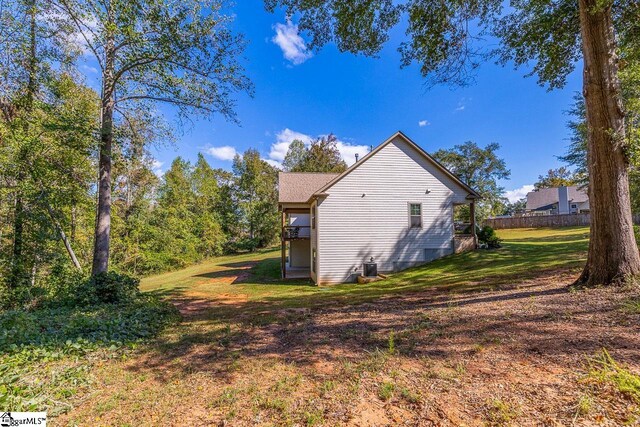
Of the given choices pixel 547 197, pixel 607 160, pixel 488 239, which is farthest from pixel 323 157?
pixel 547 197

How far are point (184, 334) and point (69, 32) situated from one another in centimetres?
1079

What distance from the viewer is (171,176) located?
1248 inches

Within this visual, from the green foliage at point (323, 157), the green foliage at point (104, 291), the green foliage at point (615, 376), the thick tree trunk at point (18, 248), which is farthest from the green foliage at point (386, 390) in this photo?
the green foliage at point (323, 157)

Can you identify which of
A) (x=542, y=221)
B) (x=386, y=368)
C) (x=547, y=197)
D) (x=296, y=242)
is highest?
(x=547, y=197)

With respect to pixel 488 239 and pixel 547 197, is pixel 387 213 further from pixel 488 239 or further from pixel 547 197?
pixel 547 197

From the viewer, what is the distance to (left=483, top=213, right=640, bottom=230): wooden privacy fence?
31344 mm

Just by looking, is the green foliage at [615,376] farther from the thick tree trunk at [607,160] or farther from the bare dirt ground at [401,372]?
the thick tree trunk at [607,160]

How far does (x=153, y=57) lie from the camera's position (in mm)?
8680

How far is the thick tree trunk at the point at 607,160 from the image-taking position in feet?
17.6

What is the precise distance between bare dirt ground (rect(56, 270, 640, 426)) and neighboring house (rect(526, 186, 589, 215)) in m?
45.6

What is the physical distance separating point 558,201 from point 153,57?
54674 mm

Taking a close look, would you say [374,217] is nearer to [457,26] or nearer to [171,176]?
[457,26]

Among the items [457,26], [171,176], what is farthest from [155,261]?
[457,26]

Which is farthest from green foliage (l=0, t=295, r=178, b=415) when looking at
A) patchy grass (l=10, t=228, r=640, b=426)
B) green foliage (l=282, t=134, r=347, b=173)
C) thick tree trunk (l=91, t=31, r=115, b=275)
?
green foliage (l=282, t=134, r=347, b=173)
